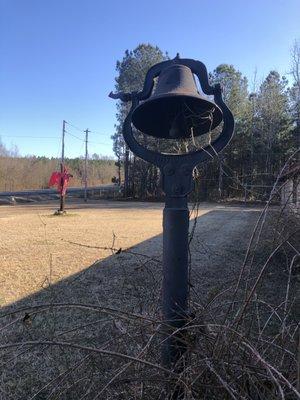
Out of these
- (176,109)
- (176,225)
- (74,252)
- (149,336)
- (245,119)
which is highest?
(245,119)

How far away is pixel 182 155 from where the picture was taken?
2363 mm

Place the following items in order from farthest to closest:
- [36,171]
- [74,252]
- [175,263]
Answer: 1. [36,171]
2. [74,252]
3. [175,263]

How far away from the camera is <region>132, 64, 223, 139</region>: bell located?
252cm

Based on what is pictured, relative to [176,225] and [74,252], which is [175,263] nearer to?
[176,225]

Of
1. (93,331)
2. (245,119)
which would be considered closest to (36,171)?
(245,119)

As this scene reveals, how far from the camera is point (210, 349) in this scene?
78.6 inches

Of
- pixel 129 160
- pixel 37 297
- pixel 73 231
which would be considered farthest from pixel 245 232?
pixel 129 160

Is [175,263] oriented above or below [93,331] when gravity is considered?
above

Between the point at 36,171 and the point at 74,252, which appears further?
the point at 36,171

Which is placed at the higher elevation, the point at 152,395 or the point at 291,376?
the point at 291,376

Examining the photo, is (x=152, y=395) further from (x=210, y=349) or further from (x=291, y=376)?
(x=291, y=376)

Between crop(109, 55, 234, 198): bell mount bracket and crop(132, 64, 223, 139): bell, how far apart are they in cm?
4

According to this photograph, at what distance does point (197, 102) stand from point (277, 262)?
6.15 m

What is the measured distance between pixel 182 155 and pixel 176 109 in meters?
0.64
